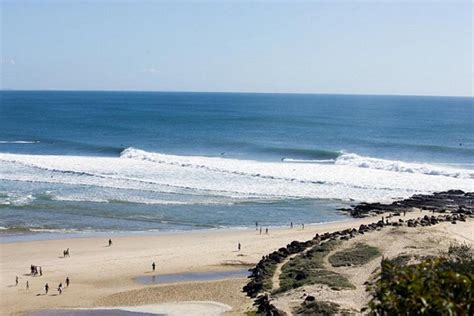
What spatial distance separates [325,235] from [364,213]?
34.8ft

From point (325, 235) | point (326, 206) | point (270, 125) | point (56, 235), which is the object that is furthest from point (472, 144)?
point (56, 235)

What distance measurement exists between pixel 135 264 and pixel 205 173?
96.7ft

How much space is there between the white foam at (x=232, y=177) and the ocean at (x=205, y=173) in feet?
0.34

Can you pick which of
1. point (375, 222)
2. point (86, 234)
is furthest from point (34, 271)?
point (375, 222)

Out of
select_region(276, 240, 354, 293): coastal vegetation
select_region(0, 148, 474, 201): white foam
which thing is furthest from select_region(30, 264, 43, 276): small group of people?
select_region(0, 148, 474, 201): white foam

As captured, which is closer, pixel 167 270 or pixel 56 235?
pixel 167 270

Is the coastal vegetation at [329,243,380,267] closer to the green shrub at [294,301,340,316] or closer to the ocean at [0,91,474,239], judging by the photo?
the green shrub at [294,301,340,316]

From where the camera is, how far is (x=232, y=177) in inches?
2461

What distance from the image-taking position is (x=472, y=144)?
93.4 meters

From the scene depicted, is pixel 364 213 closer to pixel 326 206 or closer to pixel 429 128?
pixel 326 206

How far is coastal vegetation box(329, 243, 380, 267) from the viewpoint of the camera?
32.8m

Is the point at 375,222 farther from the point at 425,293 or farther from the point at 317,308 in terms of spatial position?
the point at 425,293

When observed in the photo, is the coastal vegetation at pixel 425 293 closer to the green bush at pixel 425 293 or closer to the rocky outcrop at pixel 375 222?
the green bush at pixel 425 293

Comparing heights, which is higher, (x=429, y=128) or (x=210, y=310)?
(x=429, y=128)
